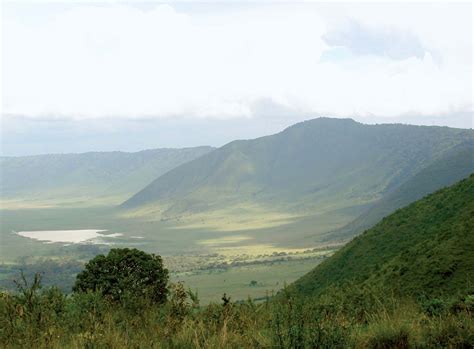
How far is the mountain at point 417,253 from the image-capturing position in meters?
30.7

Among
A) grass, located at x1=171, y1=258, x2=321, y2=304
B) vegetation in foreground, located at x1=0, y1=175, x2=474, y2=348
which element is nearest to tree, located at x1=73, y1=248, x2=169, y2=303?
vegetation in foreground, located at x1=0, y1=175, x2=474, y2=348

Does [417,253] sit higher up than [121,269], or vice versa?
[417,253]

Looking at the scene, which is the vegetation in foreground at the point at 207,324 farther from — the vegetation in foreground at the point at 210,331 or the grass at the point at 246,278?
the grass at the point at 246,278

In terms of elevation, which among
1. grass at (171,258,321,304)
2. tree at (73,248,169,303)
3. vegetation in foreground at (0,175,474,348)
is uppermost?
vegetation in foreground at (0,175,474,348)

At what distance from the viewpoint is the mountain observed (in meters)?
30.7

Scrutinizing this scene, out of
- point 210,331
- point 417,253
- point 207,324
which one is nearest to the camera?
point 210,331

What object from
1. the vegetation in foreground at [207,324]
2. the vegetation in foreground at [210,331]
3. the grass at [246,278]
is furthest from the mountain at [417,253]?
the grass at [246,278]

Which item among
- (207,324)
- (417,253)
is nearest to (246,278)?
(417,253)

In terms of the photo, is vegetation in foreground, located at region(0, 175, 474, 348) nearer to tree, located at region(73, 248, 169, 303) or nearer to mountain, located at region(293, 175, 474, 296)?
mountain, located at region(293, 175, 474, 296)

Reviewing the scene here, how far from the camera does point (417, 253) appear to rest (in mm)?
40719

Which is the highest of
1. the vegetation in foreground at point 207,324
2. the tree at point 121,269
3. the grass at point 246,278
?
the vegetation in foreground at point 207,324

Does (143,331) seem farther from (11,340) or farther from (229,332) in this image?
(11,340)

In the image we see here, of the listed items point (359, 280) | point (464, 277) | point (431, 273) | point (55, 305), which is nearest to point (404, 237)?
point (359, 280)

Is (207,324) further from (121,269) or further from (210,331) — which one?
(121,269)
